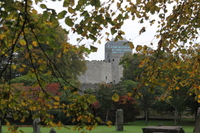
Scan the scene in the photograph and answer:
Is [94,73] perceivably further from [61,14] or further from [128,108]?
→ [61,14]

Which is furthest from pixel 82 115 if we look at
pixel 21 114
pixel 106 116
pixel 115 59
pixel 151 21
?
pixel 115 59

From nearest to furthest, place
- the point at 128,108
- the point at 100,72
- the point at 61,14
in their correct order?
the point at 61,14 < the point at 128,108 < the point at 100,72

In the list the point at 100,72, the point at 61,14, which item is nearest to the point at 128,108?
the point at 61,14

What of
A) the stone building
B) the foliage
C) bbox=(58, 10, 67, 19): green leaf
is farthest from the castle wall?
bbox=(58, 10, 67, 19): green leaf

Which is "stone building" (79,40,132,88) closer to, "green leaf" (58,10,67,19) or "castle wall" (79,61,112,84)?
"castle wall" (79,61,112,84)

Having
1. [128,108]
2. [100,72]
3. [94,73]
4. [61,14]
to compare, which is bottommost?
[128,108]

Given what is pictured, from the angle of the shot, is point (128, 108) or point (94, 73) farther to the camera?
point (94, 73)

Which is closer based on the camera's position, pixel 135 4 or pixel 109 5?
pixel 109 5

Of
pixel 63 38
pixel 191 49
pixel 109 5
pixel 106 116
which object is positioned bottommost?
pixel 106 116

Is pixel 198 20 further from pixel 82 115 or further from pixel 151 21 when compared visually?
pixel 82 115

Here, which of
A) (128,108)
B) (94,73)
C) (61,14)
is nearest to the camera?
(61,14)

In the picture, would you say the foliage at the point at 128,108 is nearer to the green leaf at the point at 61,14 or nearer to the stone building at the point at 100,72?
the green leaf at the point at 61,14

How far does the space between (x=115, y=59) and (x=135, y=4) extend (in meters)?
85.1

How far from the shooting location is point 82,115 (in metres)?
4.08
